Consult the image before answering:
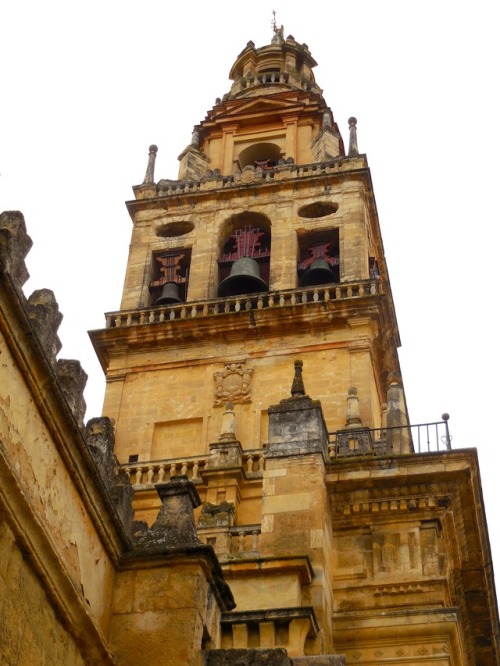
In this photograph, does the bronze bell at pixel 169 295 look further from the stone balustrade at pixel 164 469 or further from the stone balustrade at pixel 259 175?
the stone balustrade at pixel 164 469

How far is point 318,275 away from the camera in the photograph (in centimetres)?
2466

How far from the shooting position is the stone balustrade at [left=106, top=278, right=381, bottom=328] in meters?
23.3

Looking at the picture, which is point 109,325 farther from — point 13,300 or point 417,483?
point 13,300

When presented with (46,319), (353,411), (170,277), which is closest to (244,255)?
(170,277)

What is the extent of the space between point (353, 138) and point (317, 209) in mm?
3457

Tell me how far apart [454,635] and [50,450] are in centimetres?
768

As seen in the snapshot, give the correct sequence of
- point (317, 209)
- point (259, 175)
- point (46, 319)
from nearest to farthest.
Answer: point (46, 319), point (317, 209), point (259, 175)

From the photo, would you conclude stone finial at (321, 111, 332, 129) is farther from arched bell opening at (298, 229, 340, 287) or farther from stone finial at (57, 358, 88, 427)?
stone finial at (57, 358, 88, 427)

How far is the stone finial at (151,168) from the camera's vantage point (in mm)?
28378

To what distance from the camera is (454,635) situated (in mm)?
14625

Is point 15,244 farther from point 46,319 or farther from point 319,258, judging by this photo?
point 319,258

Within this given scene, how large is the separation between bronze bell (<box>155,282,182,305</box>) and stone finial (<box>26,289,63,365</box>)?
1546cm

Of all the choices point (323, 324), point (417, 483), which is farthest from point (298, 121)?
point (417, 483)

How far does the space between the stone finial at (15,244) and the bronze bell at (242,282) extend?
15724 mm
